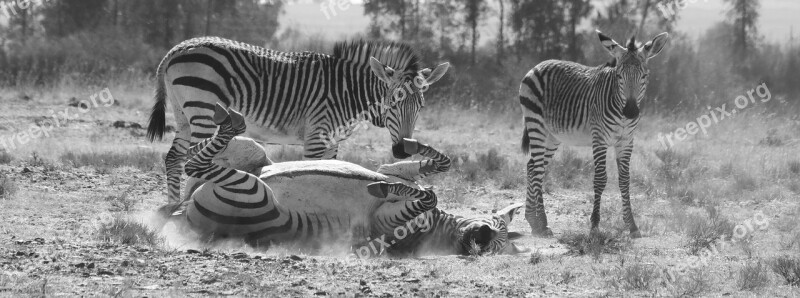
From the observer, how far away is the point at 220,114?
7059 millimetres

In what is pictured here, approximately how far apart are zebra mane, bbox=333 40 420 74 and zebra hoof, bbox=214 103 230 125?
327cm

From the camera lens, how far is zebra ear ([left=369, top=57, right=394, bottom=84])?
998 centimetres

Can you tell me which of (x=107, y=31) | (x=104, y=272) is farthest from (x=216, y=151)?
(x=107, y=31)

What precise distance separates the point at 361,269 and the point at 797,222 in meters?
5.83

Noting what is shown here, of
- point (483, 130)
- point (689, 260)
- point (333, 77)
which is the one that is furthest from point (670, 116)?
point (689, 260)

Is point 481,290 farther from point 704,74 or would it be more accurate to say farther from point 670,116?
point 704,74

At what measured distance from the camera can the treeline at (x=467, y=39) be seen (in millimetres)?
25281

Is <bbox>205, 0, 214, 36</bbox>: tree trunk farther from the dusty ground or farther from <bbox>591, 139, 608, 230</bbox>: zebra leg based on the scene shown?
<bbox>591, 139, 608, 230</bbox>: zebra leg

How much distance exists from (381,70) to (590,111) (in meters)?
2.40

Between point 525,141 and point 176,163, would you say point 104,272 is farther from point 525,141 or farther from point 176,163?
point 525,141

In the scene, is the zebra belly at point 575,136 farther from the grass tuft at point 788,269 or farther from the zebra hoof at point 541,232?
the grass tuft at point 788,269

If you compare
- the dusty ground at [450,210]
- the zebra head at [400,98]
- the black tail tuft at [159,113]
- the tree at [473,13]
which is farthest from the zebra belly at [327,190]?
the tree at [473,13]

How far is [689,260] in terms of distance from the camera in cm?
744

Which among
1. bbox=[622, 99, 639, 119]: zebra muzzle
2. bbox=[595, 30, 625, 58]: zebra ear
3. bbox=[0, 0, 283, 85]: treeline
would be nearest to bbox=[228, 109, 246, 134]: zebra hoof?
bbox=[622, 99, 639, 119]: zebra muzzle
